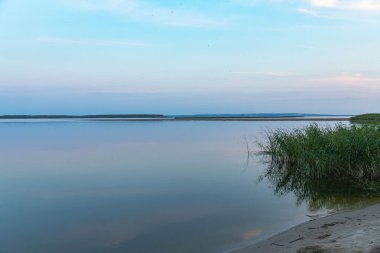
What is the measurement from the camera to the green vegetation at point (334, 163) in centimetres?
1313

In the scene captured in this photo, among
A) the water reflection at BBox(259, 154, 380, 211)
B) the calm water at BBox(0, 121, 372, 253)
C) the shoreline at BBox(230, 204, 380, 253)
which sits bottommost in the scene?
the calm water at BBox(0, 121, 372, 253)

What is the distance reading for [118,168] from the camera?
19.8 meters

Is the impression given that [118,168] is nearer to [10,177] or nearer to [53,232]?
[10,177]

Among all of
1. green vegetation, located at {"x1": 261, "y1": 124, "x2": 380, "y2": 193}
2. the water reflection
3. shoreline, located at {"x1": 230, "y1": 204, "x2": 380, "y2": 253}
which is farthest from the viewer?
green vegetation, located at {"x1": 261, "y1": 124, "x2": 380, "y2": 193}

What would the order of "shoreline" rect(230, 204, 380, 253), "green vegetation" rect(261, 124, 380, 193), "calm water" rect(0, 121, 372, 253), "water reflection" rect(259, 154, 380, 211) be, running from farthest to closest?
1. "green vegetation" rect(261, 124, 380, 193)
2. "water reflection" rect(259, 154, 380, 211)
3. "calm water" rect(0, 121, 372, 253)
4. "shoreline" rect(230, 204, 380, 253)

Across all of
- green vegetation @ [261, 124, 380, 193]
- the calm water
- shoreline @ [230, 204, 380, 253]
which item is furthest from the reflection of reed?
shoreline @ [230, 204, 380, 253]

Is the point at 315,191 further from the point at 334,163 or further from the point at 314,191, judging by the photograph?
the point at 334,163

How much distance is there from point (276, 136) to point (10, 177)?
1215 cm

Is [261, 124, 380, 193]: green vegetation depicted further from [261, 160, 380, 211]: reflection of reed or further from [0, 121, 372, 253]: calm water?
[0, 121, 372, 253]: calm water

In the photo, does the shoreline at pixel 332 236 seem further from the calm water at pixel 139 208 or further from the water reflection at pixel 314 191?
the water reflection at pixel 314 191

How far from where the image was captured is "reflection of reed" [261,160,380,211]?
11445 mm

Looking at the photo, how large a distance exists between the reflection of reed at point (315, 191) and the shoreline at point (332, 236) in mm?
2140

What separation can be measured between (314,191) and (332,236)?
21.4 ft

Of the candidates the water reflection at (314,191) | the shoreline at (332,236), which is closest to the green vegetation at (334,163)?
the water reflection at (314,191)
